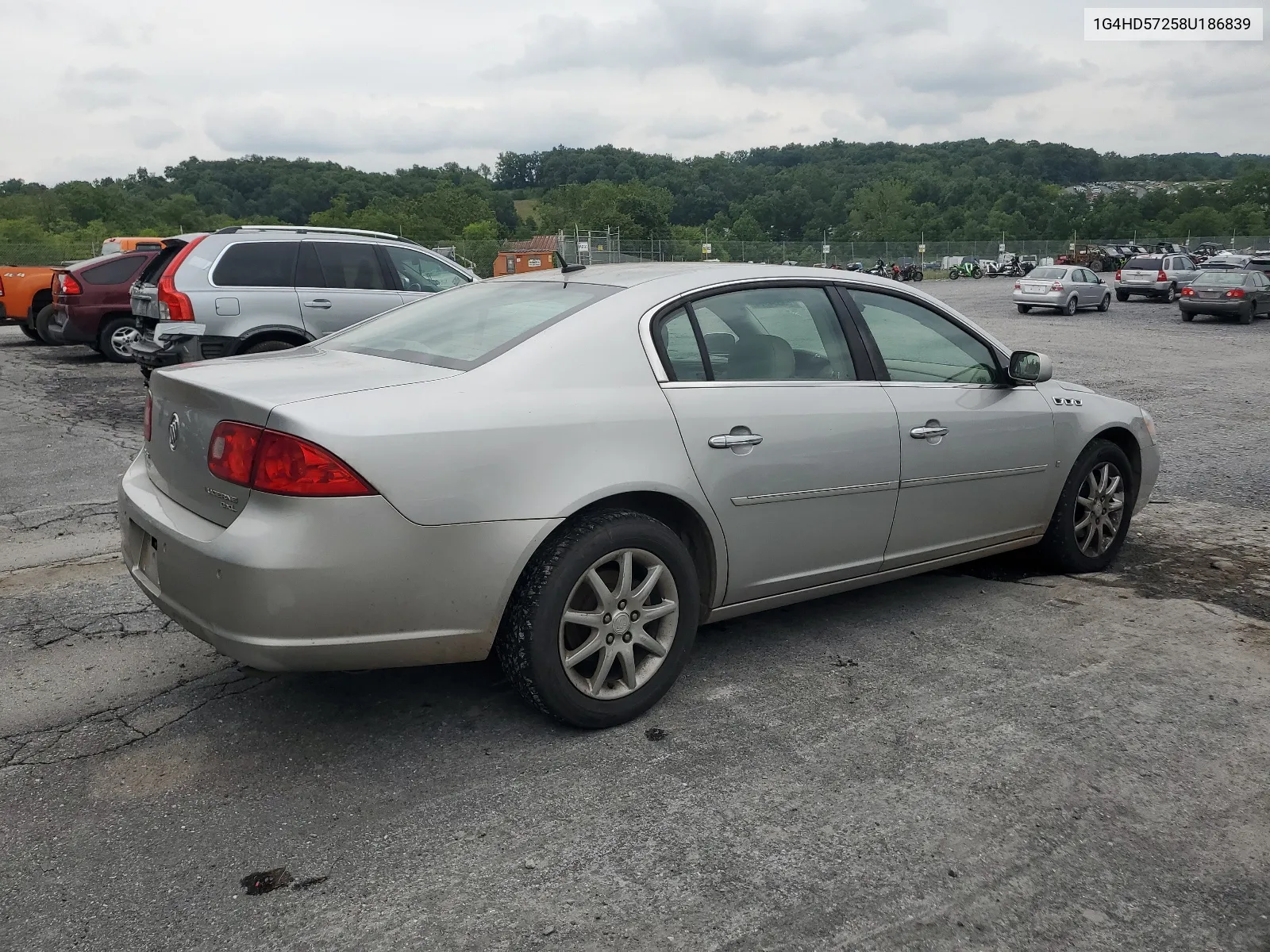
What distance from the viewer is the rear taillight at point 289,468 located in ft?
9.84

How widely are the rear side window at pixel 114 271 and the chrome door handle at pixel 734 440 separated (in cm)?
1373

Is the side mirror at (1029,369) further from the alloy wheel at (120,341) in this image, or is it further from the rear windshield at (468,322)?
the alloy wheel at (120,341)

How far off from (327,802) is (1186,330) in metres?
26.2

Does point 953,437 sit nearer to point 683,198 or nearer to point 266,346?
point 266,346

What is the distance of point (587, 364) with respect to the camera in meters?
3.54

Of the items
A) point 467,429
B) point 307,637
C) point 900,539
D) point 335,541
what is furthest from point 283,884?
point 900,539

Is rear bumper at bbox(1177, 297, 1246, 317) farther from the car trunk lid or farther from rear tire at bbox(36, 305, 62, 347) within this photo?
the car trunk lid

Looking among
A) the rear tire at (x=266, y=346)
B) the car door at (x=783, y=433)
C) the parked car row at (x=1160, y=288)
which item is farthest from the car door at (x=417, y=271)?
the parked car row at (x=1160, y=288)

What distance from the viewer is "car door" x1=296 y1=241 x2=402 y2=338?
10.6 metres

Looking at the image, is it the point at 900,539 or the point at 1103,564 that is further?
the point at 1103,564

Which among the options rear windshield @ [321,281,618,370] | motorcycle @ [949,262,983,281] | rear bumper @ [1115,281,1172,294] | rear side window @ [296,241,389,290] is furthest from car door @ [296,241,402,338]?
motorcycle @ [949,262,983,281]

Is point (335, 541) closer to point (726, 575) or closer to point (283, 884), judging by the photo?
point (283, 884)

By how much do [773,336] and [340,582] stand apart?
1928 mm

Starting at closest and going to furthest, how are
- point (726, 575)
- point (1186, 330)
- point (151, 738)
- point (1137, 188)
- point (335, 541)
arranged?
point (335, 541), point (151, 738), point (726, 575), point (1186, 330), point (1137, 188)
